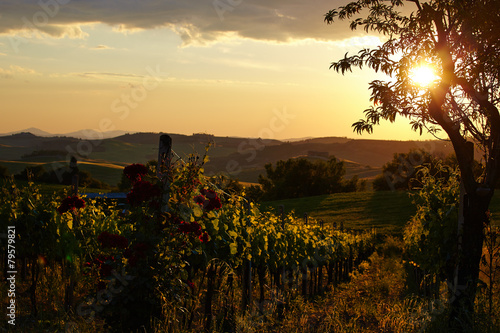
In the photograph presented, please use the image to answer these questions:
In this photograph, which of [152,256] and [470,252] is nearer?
[152,256]

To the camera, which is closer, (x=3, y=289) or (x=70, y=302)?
(x=70, y=302)

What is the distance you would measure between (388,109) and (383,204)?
39.3 metres

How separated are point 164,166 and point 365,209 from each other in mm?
38870

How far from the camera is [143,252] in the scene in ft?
17.0

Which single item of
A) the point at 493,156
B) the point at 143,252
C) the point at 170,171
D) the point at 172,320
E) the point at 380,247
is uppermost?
the point at 493,156

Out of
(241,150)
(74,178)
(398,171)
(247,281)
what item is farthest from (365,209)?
(241,150)

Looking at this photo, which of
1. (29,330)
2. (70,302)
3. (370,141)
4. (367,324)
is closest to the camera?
(29,330)

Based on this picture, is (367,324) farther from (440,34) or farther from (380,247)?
(380,247)

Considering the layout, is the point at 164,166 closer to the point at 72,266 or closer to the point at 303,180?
the point at 72,266

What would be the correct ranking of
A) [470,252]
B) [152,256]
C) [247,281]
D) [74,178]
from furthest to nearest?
[247,281] → [74,178] → [470,252] → [152,256]

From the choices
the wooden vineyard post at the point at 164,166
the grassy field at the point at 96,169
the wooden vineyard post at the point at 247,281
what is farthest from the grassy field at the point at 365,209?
the grassy field at the point at 96,169

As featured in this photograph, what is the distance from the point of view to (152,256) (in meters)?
5.36

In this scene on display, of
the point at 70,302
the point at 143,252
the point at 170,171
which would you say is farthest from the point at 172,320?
the point at 70,302

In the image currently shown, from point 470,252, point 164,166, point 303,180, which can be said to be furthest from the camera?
point 303,180
